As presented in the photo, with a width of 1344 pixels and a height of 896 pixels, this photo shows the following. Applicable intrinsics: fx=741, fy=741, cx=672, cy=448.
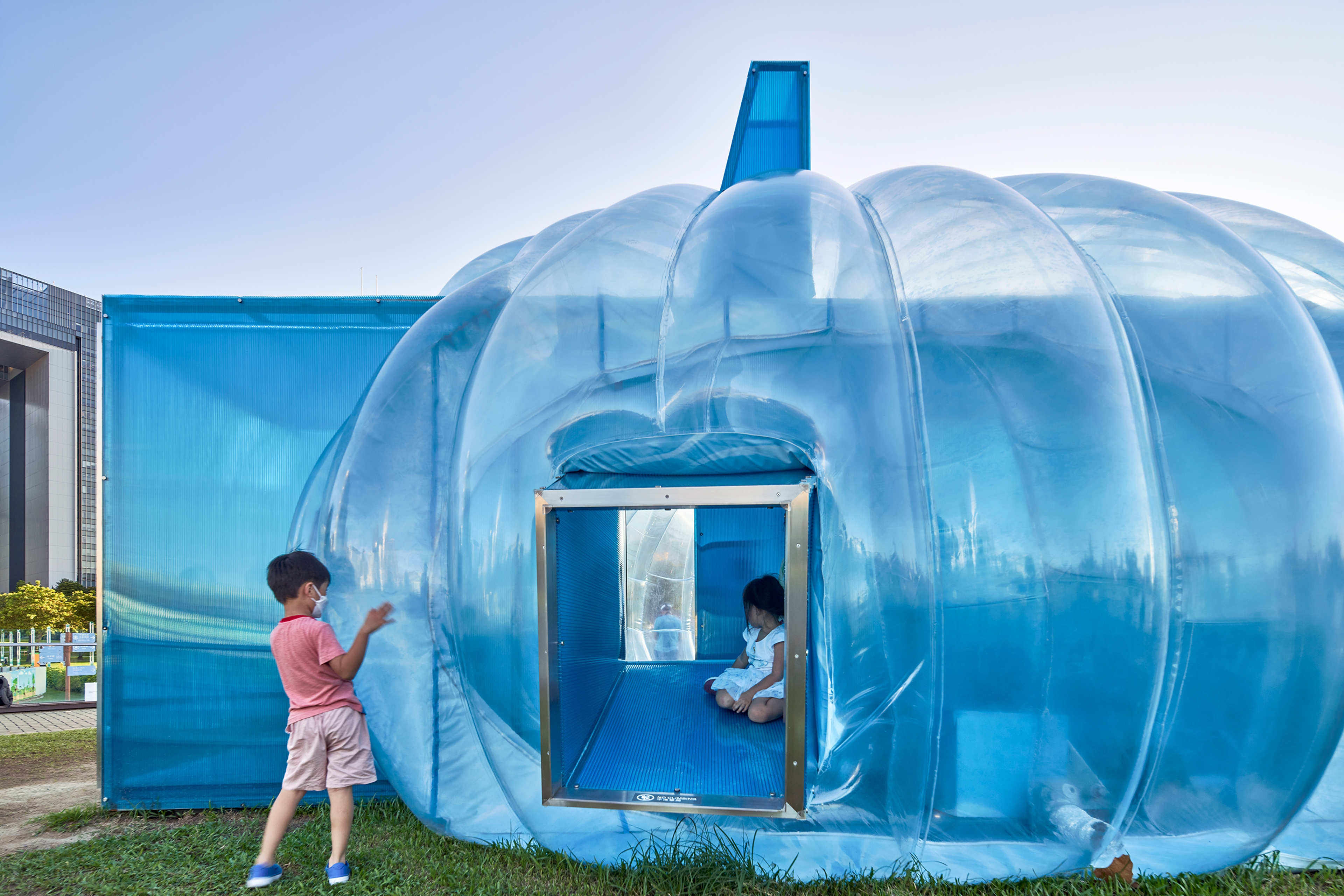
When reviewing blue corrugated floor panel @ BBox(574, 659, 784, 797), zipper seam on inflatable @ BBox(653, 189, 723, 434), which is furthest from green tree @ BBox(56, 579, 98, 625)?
zipper seam on inflatable @ BBox(653, 189, 723, 434)

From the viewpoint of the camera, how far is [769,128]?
4465mm

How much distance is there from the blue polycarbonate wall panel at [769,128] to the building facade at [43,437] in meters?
47.0

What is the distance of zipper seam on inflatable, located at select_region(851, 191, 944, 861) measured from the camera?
2811mm

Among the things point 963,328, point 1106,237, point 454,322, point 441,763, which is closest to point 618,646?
point 441,763

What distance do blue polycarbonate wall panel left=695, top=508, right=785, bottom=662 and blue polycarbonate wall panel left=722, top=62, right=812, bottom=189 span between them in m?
2.81

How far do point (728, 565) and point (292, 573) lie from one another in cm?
374

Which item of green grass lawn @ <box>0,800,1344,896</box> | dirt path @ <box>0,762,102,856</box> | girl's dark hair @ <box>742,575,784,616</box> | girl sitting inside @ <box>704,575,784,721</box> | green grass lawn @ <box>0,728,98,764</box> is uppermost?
girl's dark hair @ <box>742,575,784,616</box>

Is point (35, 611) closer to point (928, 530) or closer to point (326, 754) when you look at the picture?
point (326, 754)

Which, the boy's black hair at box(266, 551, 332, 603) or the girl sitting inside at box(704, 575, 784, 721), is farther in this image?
the girl sitting inside at box(704, 575, 784, 721)

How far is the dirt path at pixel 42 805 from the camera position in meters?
4.06

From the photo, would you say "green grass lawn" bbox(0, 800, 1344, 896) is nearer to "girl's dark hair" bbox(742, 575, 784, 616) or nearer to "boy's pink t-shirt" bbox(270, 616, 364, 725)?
"boy's pink t-shirt" bbox(270, 616, 364, 725)

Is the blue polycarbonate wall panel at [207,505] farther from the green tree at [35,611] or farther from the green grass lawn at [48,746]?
the green tree at [35,611]

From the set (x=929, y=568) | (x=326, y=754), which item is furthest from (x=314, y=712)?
(x=929, y=568)

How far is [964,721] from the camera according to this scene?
2830 mm
